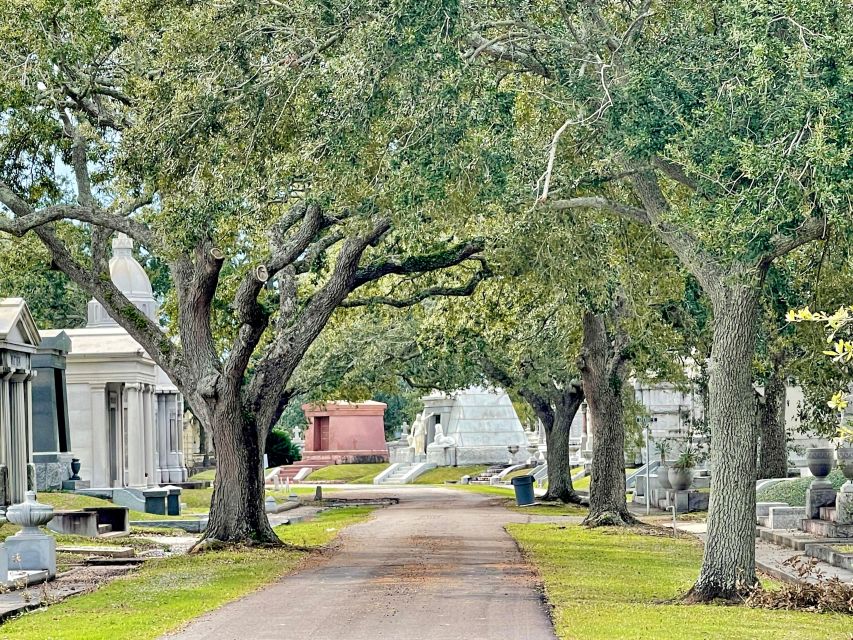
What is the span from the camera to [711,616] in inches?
545

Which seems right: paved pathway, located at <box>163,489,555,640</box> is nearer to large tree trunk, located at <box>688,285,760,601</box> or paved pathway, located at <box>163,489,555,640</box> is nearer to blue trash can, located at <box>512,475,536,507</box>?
large tree trunk, located at <box>688,285,760,601</box>

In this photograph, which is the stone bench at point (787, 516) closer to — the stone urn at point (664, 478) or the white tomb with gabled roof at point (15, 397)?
the stone urn at point (664, 478)

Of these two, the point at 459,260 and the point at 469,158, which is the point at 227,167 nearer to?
the point at 469,158

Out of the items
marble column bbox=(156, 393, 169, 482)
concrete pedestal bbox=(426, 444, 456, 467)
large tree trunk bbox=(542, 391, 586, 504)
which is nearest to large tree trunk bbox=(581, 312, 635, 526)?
large tree trunk bbox=(542, 391, 586, 504)

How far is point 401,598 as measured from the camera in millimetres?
15484

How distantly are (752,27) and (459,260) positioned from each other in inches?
427

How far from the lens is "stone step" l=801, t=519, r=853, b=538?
23266 mm

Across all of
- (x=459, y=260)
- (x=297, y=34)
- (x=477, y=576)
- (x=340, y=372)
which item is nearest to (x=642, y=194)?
(x=297, y=34)

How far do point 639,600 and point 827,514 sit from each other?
10.3m

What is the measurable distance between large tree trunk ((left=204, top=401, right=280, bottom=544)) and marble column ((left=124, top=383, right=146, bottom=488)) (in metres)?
21.5

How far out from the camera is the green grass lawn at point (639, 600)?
12.6 metres

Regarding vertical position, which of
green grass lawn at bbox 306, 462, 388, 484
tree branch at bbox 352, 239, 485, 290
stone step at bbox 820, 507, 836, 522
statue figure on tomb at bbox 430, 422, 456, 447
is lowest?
green grass lawn at bbox 306, 462, 388, 484

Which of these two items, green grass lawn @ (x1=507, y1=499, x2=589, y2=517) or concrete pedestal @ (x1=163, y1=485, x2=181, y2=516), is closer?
concrete pedestal @ (x1=163, y1=485, x2=181, y2=516)

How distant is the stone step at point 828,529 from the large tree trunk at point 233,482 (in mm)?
9597
